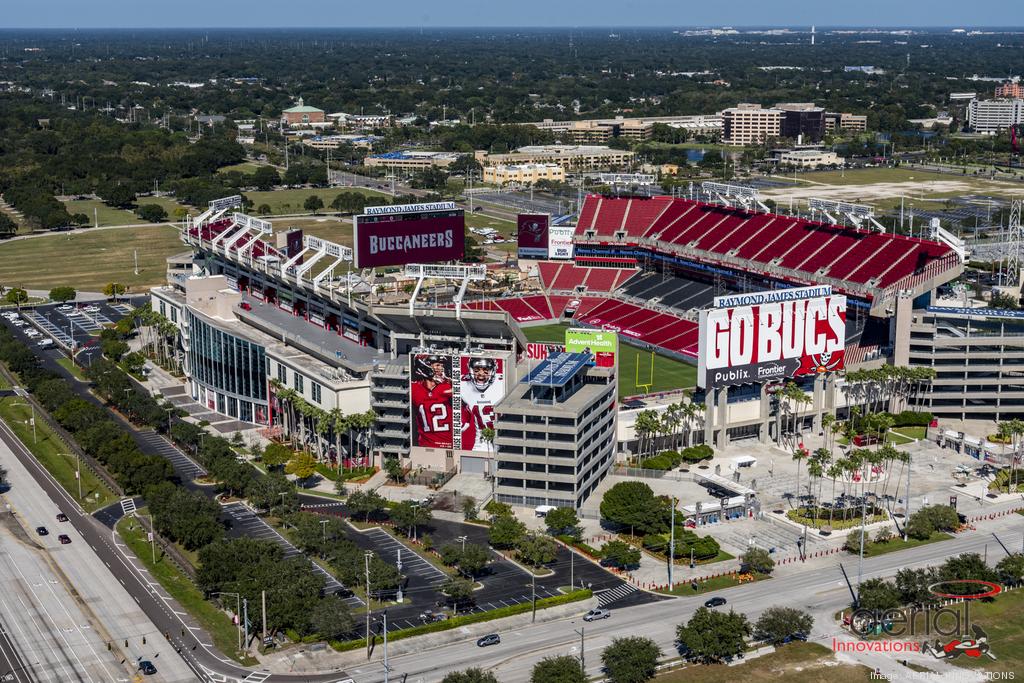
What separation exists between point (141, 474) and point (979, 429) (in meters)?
86.6

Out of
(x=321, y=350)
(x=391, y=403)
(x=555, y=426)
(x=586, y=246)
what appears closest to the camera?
(x=555, y=426)

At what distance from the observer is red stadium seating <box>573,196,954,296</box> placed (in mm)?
158500

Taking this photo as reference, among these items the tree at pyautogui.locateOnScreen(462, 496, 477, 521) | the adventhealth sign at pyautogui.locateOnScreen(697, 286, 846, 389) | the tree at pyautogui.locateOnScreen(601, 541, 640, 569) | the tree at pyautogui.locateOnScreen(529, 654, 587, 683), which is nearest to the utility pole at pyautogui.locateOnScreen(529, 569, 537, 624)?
the tree at pyautogui.locateOnScreen(601, 541, 640, 569)

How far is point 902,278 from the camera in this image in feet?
502

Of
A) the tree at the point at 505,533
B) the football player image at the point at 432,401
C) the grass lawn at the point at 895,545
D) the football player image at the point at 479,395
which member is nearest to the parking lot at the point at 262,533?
the tree at the point at 505,533

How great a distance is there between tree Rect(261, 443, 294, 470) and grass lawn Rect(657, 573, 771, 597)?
142 ft

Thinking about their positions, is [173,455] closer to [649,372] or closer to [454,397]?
[454,397]

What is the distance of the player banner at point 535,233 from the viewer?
195 meters

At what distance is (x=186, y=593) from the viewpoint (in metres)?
99.5

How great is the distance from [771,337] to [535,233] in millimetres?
66107

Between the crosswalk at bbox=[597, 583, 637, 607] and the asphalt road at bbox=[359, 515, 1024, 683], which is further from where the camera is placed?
the crosswalk at bbox=[597, 583, 637, 607]

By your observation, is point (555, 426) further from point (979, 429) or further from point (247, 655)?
point (979, 429)

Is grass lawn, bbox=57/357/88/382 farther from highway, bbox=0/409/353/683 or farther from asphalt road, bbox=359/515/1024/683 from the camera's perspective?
asphalt road, bbox=359/515/1024/683

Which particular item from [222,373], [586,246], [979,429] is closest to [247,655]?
[222,373]
